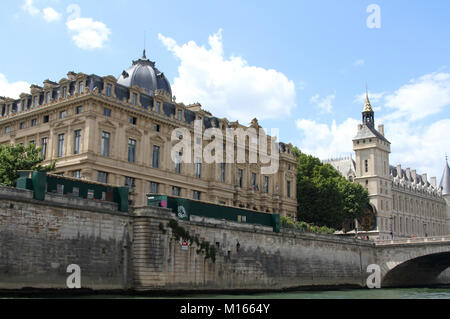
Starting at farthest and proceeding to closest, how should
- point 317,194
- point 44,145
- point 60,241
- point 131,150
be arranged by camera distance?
point 317,194, point 131,150, point 44,145, point 60,241

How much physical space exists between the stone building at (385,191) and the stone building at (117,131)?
5459cm

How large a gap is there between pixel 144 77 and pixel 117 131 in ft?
50.3

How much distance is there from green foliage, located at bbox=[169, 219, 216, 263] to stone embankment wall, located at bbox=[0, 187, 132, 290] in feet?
11.6

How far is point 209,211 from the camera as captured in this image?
162 feet

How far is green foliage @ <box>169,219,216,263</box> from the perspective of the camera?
43.5 metres

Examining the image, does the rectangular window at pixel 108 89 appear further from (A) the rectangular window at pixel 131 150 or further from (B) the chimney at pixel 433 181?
(B) the chimney at pixel 433 181

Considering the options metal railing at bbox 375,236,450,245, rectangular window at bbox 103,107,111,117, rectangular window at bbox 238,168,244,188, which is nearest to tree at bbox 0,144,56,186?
rectangular window at bbox 103,107,111,117

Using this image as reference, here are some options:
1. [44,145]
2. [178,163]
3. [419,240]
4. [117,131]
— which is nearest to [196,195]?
[178,163]

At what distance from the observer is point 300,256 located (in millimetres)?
60219

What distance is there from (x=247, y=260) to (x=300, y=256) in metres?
9.93

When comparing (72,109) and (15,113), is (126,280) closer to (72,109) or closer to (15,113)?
(72,109)

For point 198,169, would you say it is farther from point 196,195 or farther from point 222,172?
point 222,172

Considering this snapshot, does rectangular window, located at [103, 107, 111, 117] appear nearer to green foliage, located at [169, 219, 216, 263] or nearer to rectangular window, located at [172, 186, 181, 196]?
rectangular window, located at [172, 186, 181, 196]
